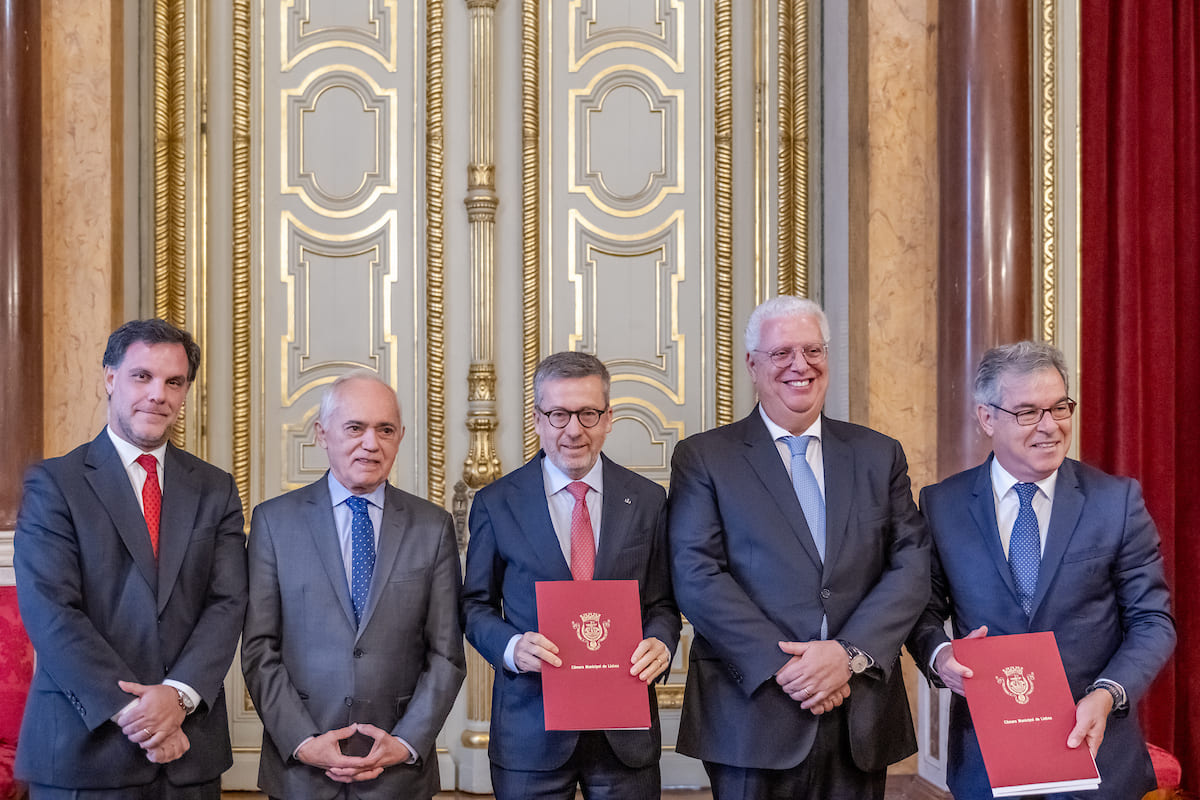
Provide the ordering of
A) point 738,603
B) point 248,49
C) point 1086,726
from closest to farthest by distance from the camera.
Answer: point 1086,726 → point 738,603 → point 248,49

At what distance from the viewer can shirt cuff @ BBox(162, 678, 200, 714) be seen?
2.52m

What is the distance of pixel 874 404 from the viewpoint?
4184 millimetres

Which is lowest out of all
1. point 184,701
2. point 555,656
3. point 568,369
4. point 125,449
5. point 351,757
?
point 351,757

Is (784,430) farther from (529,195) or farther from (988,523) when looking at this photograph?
(529,195)

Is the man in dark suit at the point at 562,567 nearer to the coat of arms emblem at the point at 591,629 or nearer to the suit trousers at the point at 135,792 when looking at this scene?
the coat of arms emblem at the point at 591,629

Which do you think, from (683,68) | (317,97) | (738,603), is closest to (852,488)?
(738,603)

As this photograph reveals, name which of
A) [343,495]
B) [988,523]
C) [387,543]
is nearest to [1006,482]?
[988,523]

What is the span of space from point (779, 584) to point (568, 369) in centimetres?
72

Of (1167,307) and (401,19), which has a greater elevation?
(401,19)

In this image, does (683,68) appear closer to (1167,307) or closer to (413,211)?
(413,211)

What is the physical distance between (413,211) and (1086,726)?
3.24 metres

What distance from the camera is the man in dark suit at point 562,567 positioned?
103 inches

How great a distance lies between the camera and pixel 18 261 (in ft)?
12.8

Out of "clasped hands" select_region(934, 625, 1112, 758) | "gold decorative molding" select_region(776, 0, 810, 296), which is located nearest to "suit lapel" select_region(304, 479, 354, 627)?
"clasped hands" select_region(934, 625, 1112, 758)
